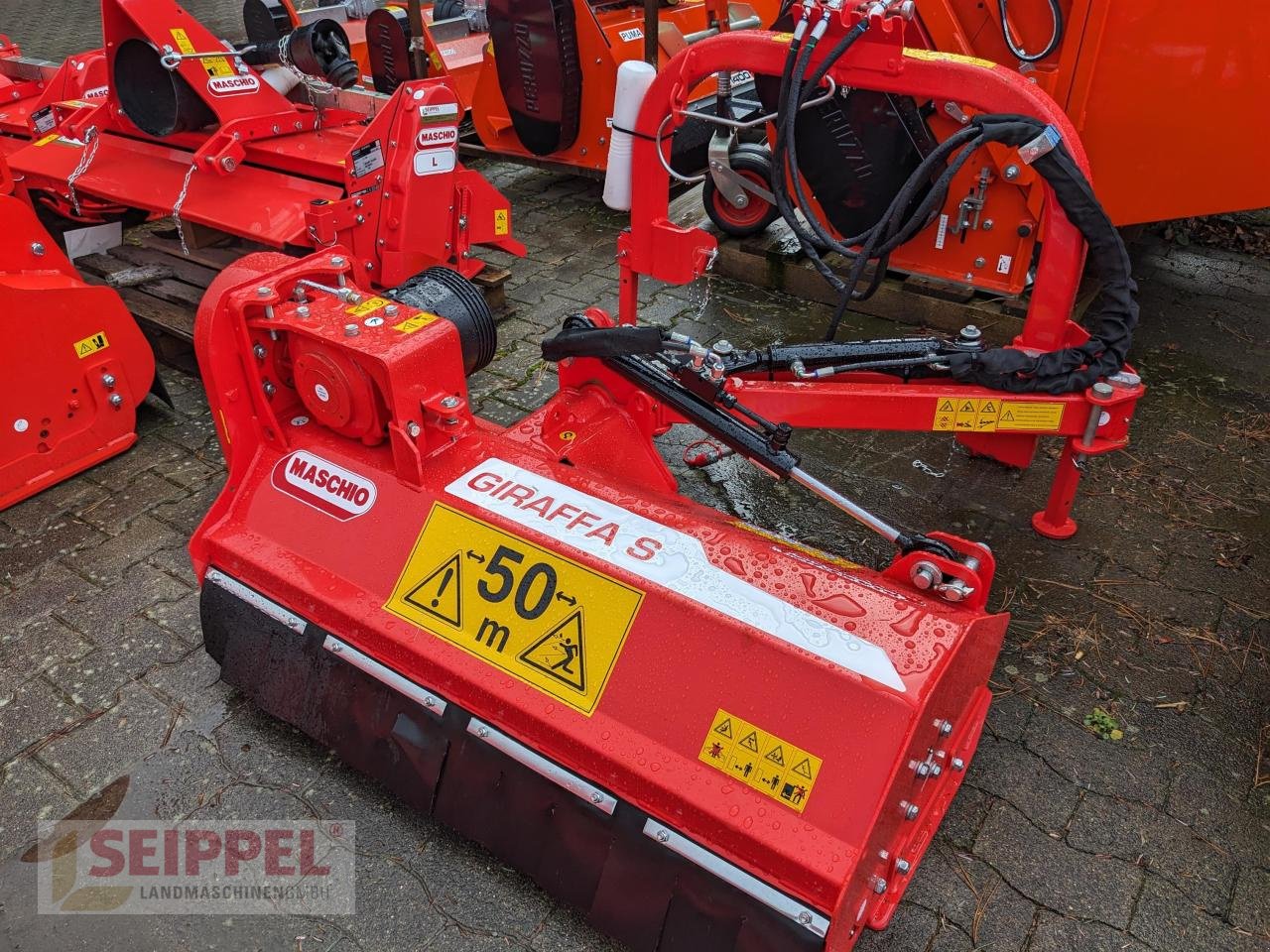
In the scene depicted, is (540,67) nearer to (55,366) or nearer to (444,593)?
(55,366)

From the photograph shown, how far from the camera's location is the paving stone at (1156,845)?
2262 millimetres

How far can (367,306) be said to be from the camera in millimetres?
2512

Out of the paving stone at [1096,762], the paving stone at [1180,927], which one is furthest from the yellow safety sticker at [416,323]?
the paving stone at [1180,927]

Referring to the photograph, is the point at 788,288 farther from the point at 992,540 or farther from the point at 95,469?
the point at 95,469

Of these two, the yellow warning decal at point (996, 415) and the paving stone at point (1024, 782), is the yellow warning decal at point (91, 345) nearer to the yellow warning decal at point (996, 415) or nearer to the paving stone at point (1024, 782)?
the yellow warning decal at point (996, 415)

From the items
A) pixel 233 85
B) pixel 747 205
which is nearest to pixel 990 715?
pixel 747 205

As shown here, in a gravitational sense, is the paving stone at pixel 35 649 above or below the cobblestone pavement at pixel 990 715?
below

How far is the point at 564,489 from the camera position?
92.6 inches

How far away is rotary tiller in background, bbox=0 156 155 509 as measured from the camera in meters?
3.41

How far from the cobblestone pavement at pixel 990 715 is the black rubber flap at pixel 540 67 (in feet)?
7.27

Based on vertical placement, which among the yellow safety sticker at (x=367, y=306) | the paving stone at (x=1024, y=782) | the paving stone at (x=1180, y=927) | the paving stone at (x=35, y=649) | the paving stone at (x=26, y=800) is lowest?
the paving stone at (x=26, y=800)

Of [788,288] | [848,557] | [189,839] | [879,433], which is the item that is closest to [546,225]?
[788,288]

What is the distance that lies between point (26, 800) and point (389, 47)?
5.52 meters

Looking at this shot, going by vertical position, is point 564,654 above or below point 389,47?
below
